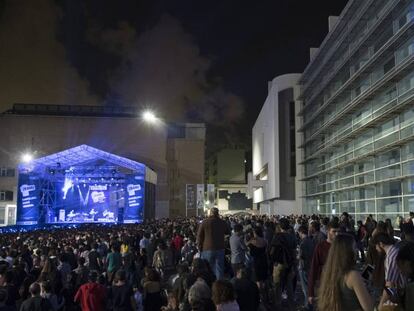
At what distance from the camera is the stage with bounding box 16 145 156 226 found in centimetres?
4294

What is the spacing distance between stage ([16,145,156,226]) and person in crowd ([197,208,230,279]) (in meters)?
33.6

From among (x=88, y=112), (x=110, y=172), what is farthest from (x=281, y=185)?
(x=88, y=112)

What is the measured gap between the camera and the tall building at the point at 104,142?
211 feet

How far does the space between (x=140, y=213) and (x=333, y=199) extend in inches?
691

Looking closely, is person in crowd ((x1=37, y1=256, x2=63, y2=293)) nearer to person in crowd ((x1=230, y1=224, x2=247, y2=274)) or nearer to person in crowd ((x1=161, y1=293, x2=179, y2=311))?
person in crowd ((x1=161, y1=293, x2=179, y2=311))

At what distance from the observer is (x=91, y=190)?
146 ft

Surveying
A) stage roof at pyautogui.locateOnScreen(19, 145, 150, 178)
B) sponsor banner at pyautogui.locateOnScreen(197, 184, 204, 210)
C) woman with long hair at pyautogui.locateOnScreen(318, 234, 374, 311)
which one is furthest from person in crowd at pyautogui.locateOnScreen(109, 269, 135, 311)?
stage roof at pyautogui.locateOnScreen(19, 145, 150, 178)

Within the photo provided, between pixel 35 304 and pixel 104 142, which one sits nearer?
pixel 35 304

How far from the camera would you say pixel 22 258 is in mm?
12047

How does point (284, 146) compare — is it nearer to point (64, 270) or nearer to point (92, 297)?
point (64, 270)

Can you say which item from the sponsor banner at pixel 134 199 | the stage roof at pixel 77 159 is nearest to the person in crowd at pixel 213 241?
the stage roof at pixel 77 159

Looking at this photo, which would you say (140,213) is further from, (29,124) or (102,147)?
(29,124)

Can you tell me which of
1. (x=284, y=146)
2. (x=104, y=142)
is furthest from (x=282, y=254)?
(x=104, y=142)

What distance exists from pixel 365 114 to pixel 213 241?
2304 cm
